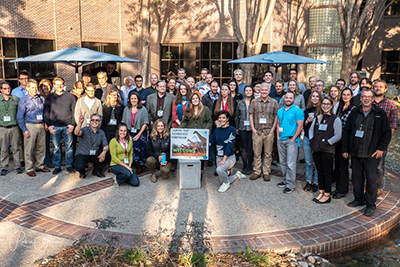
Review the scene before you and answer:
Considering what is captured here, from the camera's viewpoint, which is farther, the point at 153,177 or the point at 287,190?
the point at 153,177

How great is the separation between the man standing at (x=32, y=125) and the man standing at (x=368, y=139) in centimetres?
647

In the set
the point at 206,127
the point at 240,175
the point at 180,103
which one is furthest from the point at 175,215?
the point at 180,103

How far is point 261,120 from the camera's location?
25.4 ft

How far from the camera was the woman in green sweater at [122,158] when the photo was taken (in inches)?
292

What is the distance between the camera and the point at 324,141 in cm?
659

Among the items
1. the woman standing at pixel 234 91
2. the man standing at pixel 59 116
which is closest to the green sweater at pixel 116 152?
the man standing at pixel 59 116

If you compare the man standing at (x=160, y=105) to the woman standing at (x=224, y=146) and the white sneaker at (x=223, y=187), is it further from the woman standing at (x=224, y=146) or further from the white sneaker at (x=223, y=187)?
the white sneaker at (x=223, y=187)

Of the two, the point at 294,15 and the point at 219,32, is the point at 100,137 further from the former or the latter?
the point at 294,15

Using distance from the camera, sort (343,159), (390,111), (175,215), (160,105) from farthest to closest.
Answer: (160,105) < (343,159) < (390,111) < (175,215)

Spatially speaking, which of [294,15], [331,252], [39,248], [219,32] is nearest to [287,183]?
[331,252]

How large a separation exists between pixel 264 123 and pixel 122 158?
3.08 m

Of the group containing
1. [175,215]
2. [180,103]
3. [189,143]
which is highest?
[180,103]

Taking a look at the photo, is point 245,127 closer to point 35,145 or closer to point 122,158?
point 122,158

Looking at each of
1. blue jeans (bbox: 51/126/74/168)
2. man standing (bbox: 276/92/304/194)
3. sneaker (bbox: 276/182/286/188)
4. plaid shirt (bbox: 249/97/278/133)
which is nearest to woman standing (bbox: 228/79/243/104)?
plaid shirt (bbox: 249/97/278/133)
